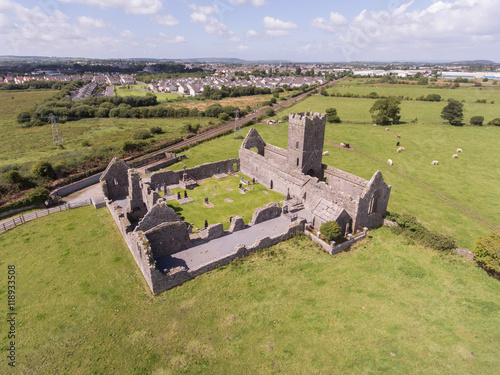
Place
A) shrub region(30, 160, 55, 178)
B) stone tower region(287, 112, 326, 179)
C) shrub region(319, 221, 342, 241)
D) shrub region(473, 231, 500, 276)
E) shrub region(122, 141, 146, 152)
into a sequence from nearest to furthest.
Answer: shrub region(473, 231, 500, 276)
shrub region(319, 221, 342, 241)
stone tower region(287, 112, 326, 179)
shrub region(30, 160, 55, 178)
shrub region(122, 141, 146, 152)

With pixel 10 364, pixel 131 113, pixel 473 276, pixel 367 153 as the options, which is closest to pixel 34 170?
pixel 10 364

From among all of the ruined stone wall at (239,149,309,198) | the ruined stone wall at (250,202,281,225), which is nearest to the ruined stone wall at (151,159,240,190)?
the ruined stone wall at (239,149,309,198)

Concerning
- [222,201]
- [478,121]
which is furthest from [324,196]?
[478,121]

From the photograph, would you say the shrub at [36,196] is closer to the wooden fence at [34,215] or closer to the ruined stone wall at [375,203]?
the wooden fence at [34,215]

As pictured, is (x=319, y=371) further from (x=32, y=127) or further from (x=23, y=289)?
(x=32, y=127)

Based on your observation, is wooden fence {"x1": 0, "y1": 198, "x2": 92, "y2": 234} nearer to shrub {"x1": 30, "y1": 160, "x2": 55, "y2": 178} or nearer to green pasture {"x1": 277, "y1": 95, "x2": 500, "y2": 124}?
shrub {"x1": 30, "y1": 160, "x2": 55, "y2": 178}

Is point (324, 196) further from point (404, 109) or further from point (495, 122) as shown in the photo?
point (404, 109)
